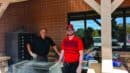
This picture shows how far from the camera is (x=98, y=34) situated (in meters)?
8.30

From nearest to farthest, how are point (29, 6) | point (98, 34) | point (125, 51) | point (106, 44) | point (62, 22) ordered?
point (106, 44) → point (125, 51) → point (98, 34) → point (62, 22) → point (29, 6)

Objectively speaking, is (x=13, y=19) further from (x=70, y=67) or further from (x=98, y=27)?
(x=70, y=67)

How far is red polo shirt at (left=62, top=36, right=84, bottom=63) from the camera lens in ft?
20.6

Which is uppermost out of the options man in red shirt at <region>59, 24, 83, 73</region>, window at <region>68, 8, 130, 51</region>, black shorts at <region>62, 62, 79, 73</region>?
window at <region>68, 8, 130, 51</region>

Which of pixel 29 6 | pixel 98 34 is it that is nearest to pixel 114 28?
pixel 98 34

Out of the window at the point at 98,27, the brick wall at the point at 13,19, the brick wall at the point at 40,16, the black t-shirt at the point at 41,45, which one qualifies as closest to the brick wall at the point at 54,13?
the brick wall at the point at 40,16

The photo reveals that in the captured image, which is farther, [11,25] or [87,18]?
[11,25]

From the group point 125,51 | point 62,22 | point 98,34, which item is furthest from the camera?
point 62,22

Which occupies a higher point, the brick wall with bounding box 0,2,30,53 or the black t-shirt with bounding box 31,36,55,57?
the brick wall with bounding box 0,2,30,53

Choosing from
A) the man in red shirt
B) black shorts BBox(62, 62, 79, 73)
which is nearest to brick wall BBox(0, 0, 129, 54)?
the man in red shirt

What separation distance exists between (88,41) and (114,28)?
88cm

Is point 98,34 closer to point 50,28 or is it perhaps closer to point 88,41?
point 88,41

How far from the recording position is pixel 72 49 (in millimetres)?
6332

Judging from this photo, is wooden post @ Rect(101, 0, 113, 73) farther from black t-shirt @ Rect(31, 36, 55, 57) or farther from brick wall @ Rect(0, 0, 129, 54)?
brick wall @ Rect(0, 0, 129, 54)
